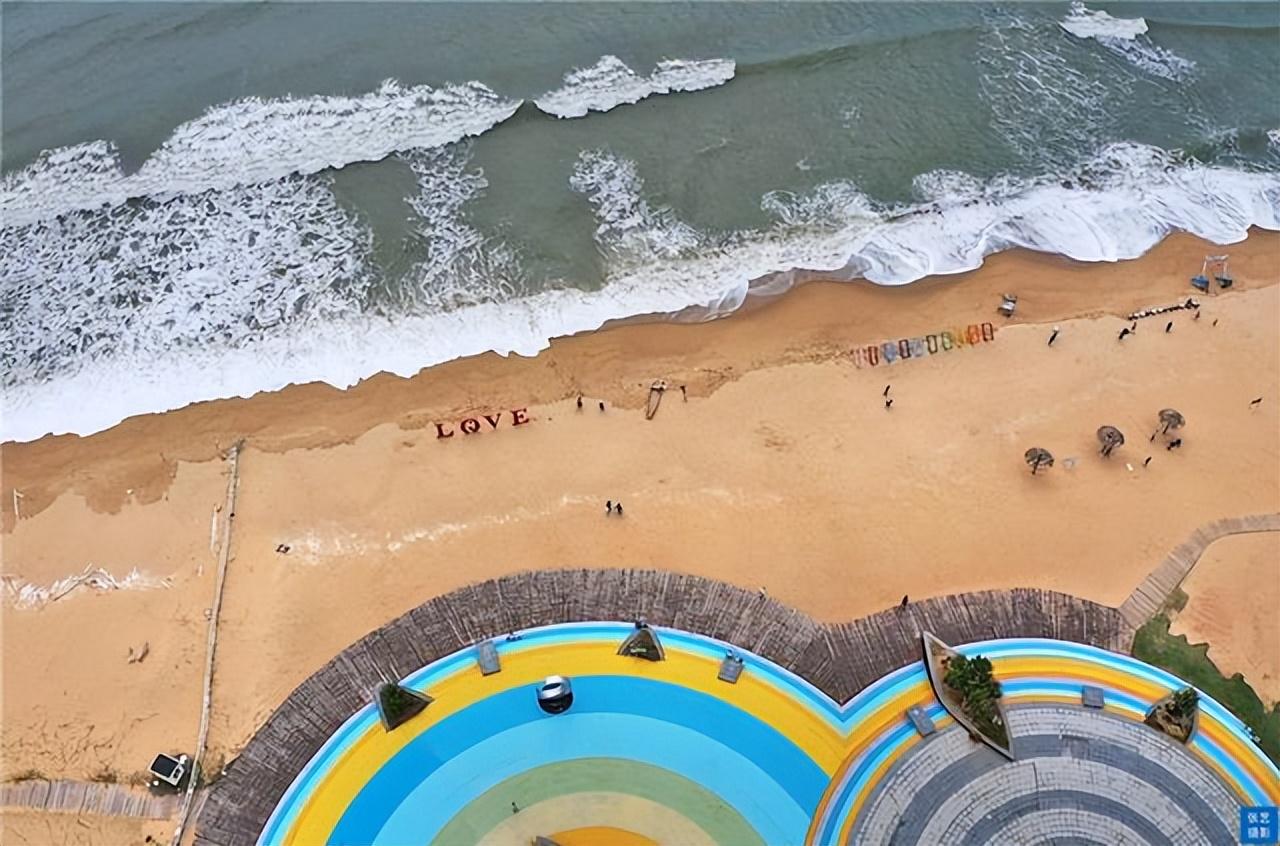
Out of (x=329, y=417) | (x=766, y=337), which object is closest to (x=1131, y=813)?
(x=766, y=337)

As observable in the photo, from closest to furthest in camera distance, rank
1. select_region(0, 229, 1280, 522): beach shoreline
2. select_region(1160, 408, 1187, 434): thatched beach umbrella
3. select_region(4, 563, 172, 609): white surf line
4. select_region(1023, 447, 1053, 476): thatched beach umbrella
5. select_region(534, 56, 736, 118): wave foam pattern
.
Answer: select_region(4, 563, 172, 609): white surf line → select_region(1023, 447, 1053, 476): thatched beach umbrella → select_region(1160, 408, 1187, 434): thatched beach umbrella → select_region(0, 229, 1280, 522): beach shoreline → select_region(534, 56, 736, 118): wave foam pattern

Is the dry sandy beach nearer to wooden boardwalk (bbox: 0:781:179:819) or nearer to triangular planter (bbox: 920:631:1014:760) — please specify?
wooden boardwalk (bbox: 0:781:179:819)

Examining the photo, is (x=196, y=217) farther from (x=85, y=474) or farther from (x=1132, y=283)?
(x=1132, y=283)

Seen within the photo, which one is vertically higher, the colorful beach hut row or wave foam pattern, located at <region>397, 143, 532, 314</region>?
wave foam pattern, located at <region>397, 143, 532, 314</region>

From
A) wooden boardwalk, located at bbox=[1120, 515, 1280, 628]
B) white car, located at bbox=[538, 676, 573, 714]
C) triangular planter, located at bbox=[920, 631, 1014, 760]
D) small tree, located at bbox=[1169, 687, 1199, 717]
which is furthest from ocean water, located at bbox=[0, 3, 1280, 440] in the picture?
small tree, located at bbox=[1169, 687, 1199, 717]

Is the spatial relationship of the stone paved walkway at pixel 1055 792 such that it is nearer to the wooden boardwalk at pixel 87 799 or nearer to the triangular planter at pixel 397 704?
the triangular planter at pixel 397 704

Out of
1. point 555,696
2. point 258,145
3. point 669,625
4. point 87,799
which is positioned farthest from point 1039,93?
point 87,799
